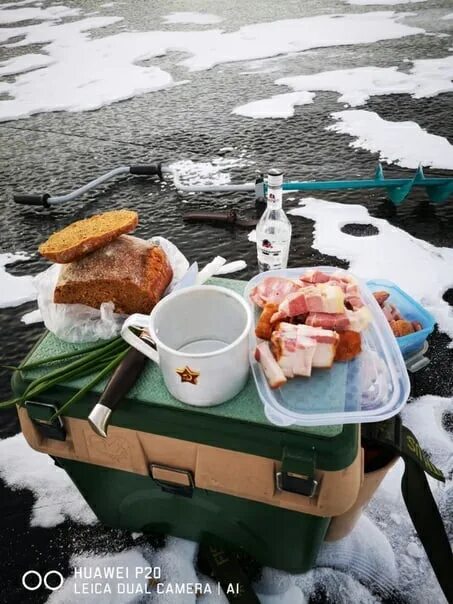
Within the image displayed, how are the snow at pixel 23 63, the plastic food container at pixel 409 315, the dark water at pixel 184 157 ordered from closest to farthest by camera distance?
the plastic food container at pixel 409 315, the dark water at pixel 184 157, the snow at pixel 23 63

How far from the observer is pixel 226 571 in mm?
1605

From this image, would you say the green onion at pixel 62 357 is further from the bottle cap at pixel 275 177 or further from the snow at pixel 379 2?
the snow at pixel 379 2

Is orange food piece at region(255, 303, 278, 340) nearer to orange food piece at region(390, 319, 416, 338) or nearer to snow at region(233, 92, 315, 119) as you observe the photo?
orange food piece at region(390, 319, 416, 338)

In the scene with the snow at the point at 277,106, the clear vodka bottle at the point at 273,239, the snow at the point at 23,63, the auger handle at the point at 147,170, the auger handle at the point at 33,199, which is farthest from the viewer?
the snow at the point at 23,63

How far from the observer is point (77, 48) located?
24.0 feet

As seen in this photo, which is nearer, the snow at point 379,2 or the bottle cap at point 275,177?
the bottle cap at point 275,177

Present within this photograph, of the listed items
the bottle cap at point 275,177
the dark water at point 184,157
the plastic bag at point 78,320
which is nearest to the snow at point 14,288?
the dark water at point 184,157

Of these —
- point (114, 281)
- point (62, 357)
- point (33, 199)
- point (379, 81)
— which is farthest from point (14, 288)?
point (379, 81)

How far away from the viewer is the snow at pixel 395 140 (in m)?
3.76

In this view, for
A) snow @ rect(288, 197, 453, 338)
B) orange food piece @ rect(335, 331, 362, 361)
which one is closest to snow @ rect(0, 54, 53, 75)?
snow @ rect(288, 197, 453, 338)

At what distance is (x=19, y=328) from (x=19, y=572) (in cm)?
127

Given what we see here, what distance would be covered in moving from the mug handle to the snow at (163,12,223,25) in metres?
8.49

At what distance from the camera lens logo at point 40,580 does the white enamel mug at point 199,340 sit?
39.7 inches

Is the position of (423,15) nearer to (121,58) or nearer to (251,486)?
(121,58)
